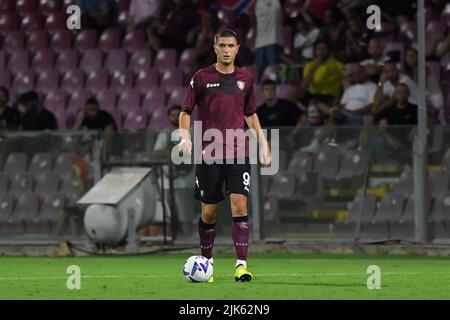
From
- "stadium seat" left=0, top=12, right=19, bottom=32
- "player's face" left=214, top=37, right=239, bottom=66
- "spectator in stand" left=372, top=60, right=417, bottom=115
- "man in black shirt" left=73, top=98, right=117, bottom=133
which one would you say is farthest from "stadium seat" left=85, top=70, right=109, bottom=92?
"player's face" left=214, top=37, right=239, bottom=66

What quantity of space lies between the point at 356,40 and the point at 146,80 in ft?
14.9

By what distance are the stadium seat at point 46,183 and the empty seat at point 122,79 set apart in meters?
6.08

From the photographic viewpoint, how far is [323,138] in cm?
1875

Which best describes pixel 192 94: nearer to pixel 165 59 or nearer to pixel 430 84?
pixel 430 84

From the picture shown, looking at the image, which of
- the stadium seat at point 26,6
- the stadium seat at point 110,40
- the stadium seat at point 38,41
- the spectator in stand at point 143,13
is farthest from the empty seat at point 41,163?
the stadium seat at point 26,6

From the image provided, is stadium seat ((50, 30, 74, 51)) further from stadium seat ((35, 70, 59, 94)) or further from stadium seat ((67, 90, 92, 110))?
stadium seat ((67, 90, 92, 110))

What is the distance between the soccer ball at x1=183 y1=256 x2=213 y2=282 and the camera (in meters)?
12.8

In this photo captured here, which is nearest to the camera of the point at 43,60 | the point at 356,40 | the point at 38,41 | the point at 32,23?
the point at 356,40

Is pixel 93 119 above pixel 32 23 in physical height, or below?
below

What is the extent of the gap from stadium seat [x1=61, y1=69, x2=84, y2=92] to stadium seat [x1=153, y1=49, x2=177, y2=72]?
62.4 inches

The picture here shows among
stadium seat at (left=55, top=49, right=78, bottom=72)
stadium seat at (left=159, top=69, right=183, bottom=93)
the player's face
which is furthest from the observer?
stadium seat at (left=55, top=49, right=78, bottom=72)

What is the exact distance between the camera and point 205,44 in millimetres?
23953

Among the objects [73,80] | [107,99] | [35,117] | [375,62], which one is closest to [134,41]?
[73,80]

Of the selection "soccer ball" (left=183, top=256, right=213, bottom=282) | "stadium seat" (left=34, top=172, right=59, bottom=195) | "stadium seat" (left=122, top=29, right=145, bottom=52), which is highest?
"stadium seat" (left=122, top=29, right=145, bottom=52)
